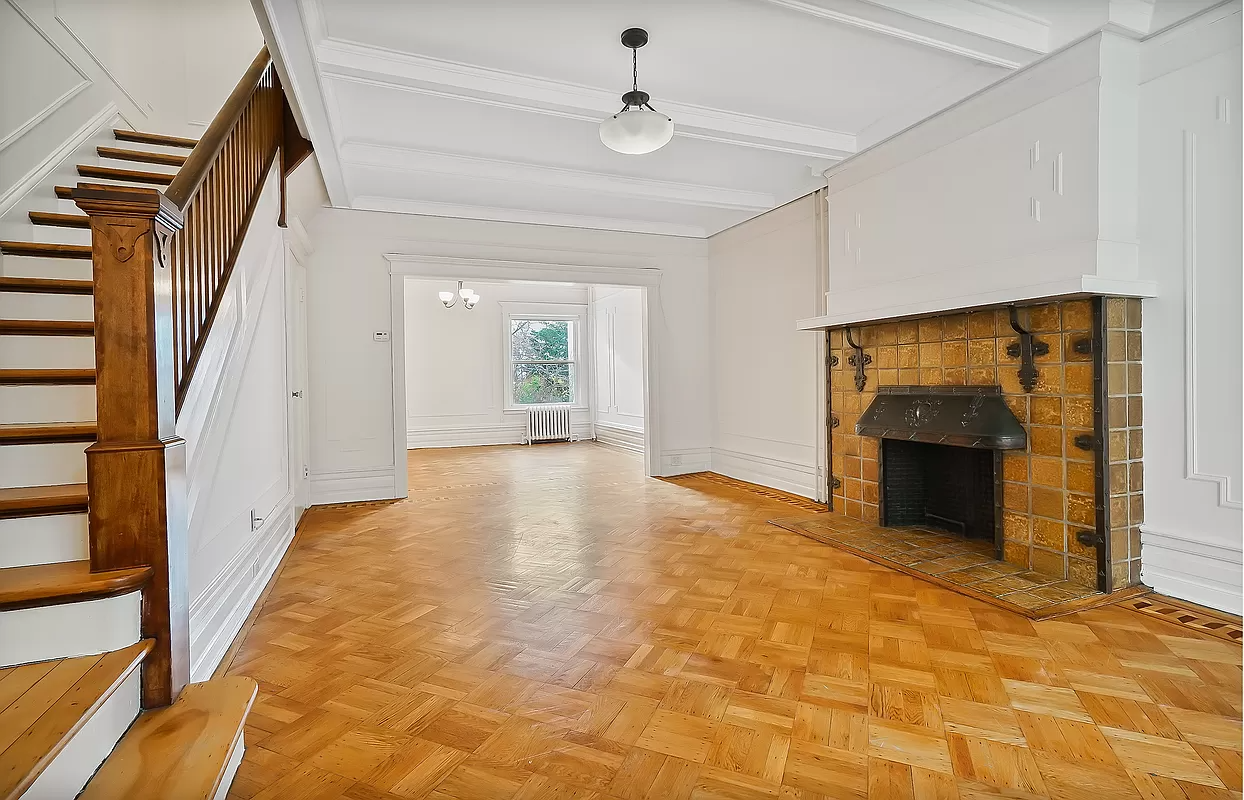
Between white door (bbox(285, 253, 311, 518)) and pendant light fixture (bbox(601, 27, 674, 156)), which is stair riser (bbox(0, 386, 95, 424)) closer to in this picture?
white door (bbox(285, 253, 311, 518))

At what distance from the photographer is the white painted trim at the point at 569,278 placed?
234 inches

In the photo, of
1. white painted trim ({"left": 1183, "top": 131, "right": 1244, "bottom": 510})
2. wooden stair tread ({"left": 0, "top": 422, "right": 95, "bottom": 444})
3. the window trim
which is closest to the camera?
wooden stair tread ({"left": 0, "top": 422, "right": 95, "bottom": 444})

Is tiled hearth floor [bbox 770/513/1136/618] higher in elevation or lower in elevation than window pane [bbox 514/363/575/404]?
lower

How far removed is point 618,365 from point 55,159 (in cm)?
777

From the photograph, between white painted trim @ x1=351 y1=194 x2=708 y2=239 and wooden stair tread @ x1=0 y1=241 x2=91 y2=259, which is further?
white painted trim @ x1=351 y1=194 x2=708 y2=239

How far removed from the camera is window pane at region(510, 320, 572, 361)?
11.1 metres

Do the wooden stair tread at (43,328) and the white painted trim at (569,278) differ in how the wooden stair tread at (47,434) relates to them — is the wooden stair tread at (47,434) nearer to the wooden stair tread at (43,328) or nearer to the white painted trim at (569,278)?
the wooden stair tread at (43,328)

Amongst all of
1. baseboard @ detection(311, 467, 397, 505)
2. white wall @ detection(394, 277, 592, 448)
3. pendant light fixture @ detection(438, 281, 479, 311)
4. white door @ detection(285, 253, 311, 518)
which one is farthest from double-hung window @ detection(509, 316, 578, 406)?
white door @ detection(285, 253, 311, 518)

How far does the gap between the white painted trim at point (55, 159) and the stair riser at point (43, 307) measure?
429mm

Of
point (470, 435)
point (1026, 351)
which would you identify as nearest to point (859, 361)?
point (1026, 351)

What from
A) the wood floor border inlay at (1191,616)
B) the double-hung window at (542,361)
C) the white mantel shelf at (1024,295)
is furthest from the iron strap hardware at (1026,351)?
the double-hung window at (542,361)

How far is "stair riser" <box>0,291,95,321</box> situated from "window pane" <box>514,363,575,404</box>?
843cm

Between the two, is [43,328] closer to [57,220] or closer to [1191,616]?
[57,220]

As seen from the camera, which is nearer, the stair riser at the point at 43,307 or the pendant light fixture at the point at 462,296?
the stair riser at the point at 43,307
